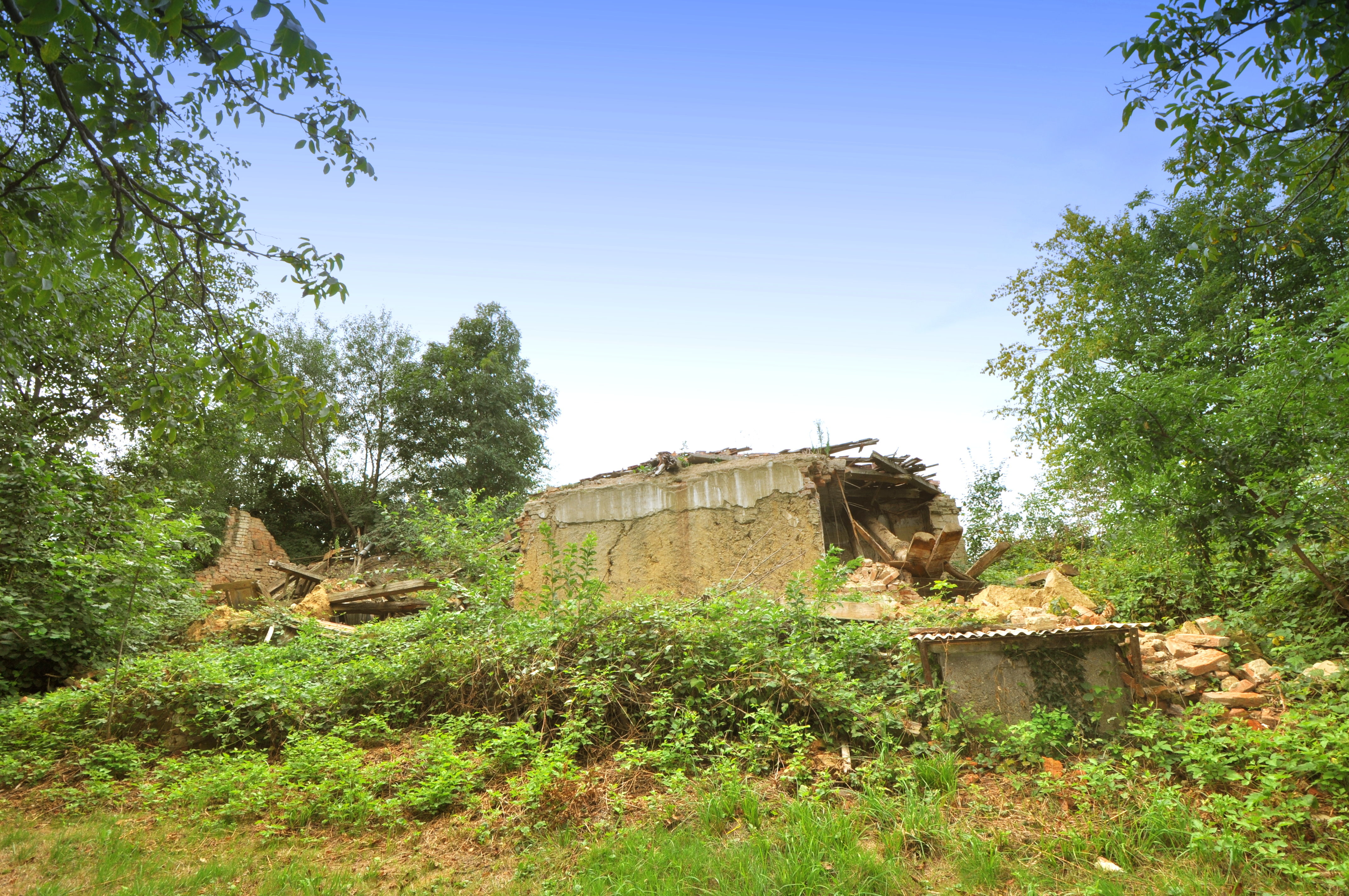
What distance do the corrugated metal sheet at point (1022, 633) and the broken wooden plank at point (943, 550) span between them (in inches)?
159

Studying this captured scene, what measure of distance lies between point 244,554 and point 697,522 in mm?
16391

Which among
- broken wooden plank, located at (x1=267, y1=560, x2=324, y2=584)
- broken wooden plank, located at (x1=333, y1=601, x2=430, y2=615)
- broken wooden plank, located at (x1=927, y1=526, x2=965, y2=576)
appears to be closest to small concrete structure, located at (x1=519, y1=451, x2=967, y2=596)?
broken wooden plank, located at (x1=927, y1=526, x2=965, y2=576)

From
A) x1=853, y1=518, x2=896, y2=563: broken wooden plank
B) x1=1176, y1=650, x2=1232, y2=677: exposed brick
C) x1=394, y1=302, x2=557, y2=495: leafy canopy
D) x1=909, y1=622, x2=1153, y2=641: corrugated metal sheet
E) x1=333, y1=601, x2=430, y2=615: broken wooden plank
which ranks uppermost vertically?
x1=394, y1=302, x2=557, y2=495: leafy canopy

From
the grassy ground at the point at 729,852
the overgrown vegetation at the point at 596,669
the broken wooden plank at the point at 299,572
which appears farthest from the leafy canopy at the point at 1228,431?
the broken wooden plank at the point at 299,572

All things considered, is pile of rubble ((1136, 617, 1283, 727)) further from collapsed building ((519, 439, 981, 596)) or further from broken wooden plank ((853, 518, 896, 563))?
broken wooden plank ((853, 518, 896, 563))

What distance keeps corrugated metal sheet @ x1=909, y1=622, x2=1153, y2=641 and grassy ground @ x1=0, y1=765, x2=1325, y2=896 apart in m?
0.91

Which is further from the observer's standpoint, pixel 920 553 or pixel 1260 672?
pixel 920 553

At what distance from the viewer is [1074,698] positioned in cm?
491

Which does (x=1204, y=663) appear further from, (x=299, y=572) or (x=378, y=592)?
(x=299, y=572)

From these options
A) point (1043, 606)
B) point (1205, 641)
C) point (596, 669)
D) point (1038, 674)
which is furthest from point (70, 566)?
point (1205, 641)

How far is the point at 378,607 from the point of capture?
13.4 meters

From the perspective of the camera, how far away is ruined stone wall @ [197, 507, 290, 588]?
19.1 meters

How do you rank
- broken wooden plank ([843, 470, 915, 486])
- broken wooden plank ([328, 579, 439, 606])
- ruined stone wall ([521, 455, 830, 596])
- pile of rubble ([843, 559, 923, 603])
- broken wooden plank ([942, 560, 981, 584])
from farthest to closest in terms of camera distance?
broken wooden plank ([328, 579, 439, 606])
broken wooden plank ([843, 470, 915, 486])
broken wooden plank ([942, 560, 981, 584])
ruined stone wall ([521, 455, 830, 596])
pile of rubble ([843, 559, 923, 603])

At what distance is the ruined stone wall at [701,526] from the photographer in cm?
907
